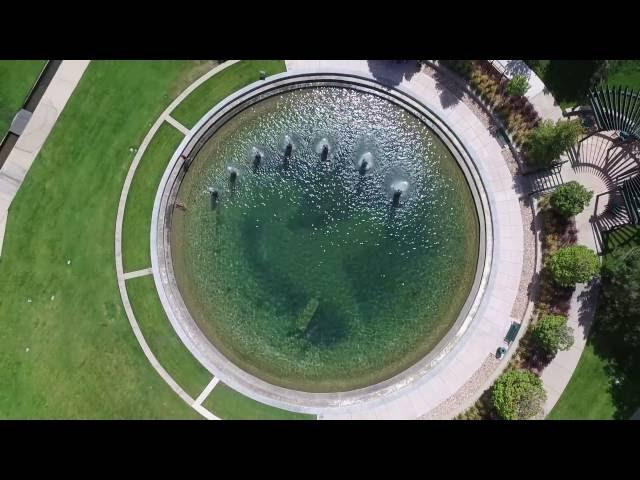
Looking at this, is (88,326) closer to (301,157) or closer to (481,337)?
(301,157)

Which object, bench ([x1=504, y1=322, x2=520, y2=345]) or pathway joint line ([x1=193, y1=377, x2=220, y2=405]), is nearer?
bench ([x1=504, y1=322, x2=520, y2=345])

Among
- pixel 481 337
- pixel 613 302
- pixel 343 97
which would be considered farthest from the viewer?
pixel 343 97

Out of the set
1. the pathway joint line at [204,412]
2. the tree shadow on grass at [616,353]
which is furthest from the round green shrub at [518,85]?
the pathway joint line at [204,412]

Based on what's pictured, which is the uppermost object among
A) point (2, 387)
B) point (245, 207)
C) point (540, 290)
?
point (540, 290)

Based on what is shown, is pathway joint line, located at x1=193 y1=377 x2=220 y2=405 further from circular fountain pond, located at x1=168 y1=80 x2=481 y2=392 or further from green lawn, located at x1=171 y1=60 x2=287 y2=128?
green lawn, located at x1=171 y1=60 x2=287 y2=128

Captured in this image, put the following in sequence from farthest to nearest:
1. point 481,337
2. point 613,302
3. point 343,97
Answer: point 343,97 → point 481,337 → point 613,302

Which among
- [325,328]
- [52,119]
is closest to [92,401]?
[325,328]

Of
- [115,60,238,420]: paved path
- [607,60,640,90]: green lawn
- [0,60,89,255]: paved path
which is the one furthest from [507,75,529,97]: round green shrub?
[0,60,89,255]: paved path
